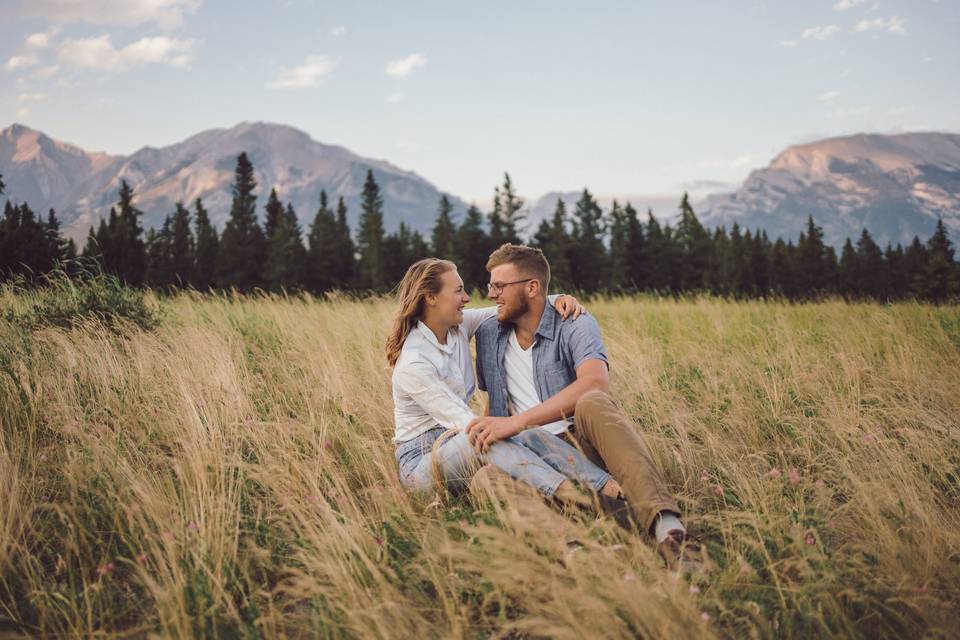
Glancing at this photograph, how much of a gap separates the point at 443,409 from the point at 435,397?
8cm

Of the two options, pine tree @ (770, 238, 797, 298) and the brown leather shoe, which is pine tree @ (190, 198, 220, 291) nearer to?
the brown leather shoe

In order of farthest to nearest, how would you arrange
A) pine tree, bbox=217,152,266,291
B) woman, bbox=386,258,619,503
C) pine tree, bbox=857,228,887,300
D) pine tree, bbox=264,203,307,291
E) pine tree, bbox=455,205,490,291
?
1. pine tree, bbox=857,228,887,300
2. pine tree, bbox=455,205,490,291
3. pine tree, bbox=217,152,266,291
4. pine tree, bbox=264,203,307,291
5. woman, bbox=386,258,619,503

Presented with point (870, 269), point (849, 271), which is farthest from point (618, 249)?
point (870, 269)

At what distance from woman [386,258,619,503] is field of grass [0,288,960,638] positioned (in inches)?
8.2

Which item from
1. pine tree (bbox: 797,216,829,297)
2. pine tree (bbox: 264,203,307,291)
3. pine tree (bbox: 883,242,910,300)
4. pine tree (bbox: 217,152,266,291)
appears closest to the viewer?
pine tree (bbox: 264,203,307,291)

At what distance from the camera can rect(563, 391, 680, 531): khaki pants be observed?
2596mm

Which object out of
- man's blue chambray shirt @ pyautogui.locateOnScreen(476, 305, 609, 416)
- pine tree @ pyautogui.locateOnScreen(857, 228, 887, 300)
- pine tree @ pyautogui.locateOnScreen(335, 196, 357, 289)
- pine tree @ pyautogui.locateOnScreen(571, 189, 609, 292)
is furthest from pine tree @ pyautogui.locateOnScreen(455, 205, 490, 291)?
pine tree @ pyautogui.locateOnScreen(857, 228, 887, 300)

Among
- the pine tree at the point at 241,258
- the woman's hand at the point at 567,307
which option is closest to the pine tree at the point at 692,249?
the pine tree at the point at 241,258

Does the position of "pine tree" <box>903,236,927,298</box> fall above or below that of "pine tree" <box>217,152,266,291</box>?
below

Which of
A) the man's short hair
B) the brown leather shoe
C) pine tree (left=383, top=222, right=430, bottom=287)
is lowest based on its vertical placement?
the brown leather shoe

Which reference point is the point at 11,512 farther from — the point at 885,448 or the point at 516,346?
the point at 885,448

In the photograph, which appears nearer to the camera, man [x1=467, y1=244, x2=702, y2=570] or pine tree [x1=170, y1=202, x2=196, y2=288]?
man [x1=467, y1=244, x2=702, y2=570]

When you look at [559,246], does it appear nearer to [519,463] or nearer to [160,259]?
[160,259]

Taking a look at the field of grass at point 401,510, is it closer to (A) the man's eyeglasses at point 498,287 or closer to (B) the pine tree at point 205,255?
(A) the man's eyeglasses at point 498,287
